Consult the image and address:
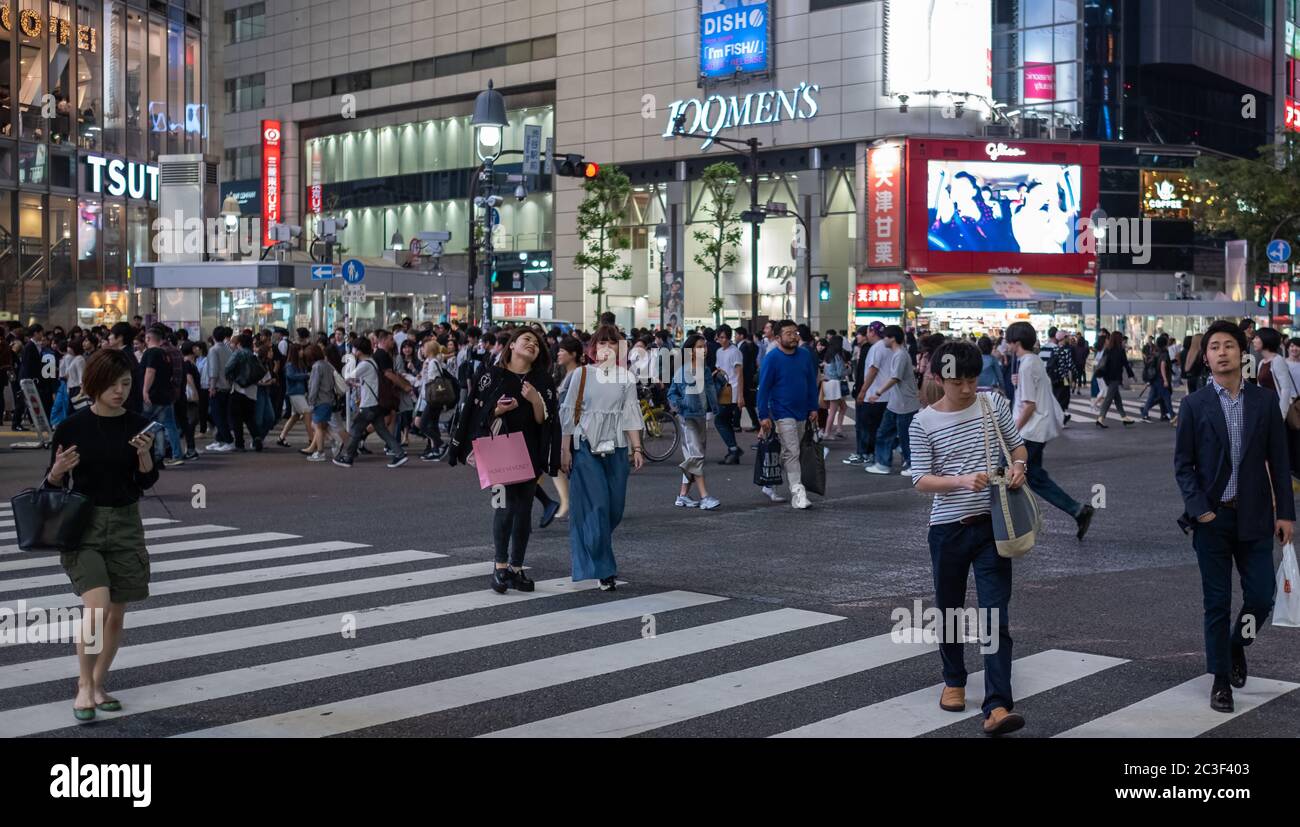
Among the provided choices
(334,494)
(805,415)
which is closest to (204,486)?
(334,494)

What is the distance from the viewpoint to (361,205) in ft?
283

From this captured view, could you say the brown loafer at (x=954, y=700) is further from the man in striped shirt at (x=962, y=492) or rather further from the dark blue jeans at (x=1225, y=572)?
the dark blue jeans at (x=1225, y=572)

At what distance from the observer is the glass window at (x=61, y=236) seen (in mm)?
42594

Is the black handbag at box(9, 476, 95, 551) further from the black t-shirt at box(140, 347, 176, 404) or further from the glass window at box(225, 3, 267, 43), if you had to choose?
the glass window at box(225, 3, 267, 43)

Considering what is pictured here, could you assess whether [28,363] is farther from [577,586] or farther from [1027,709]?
[1027,709]

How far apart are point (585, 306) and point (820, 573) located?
208ft

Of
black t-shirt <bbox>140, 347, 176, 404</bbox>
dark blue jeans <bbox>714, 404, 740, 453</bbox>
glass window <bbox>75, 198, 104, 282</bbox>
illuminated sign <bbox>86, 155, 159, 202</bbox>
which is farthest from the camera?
illuminated sign <bbox>86, 155, 159, 202</bbox>

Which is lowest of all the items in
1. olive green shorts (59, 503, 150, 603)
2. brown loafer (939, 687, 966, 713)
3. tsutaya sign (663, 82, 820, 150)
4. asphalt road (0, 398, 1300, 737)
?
asphalt road (0, 398, 1300, 737)

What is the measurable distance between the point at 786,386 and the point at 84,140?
35500mm

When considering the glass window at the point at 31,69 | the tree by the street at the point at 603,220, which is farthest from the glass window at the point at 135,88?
the tree by the street at the point at 603,220

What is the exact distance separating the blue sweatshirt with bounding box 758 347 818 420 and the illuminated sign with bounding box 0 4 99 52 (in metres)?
33.6

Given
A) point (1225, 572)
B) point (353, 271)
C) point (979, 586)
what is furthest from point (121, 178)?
point (1225, 572)

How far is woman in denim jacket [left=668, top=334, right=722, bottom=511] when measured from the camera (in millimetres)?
15305

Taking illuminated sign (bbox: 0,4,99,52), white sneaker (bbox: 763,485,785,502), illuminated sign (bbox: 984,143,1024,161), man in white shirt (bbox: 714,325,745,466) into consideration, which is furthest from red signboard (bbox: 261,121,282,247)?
white sneaker (bbox: 763,485,785,502)
